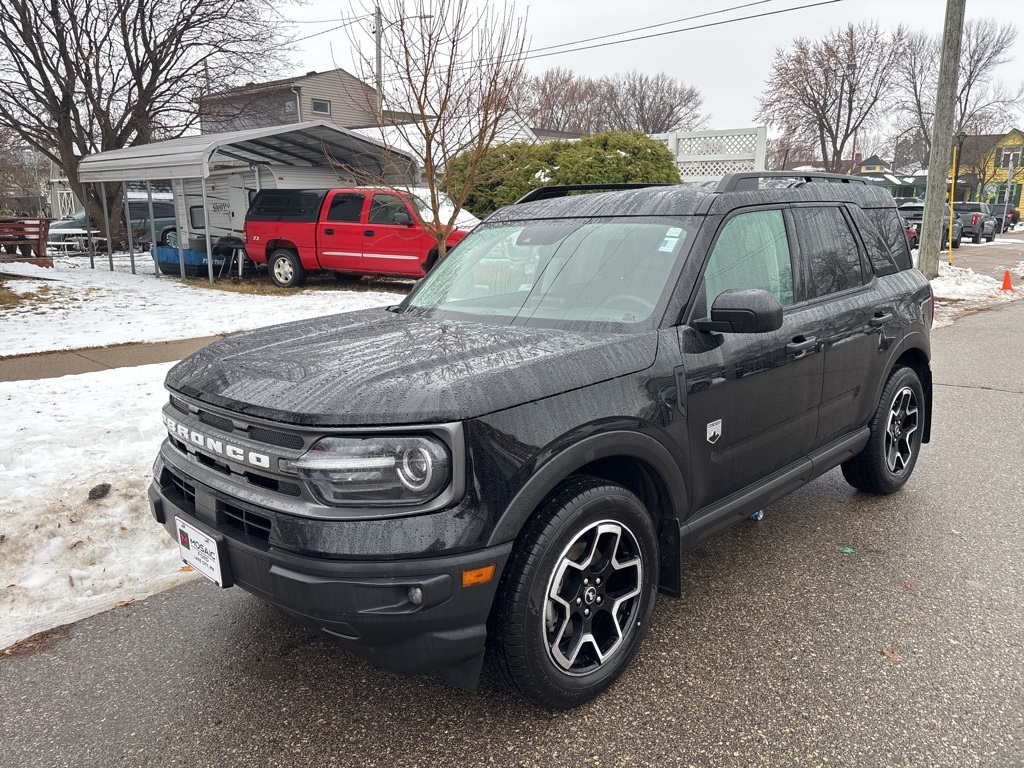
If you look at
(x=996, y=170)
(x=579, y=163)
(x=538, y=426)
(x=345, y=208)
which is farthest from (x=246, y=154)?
(x=996, y=170)

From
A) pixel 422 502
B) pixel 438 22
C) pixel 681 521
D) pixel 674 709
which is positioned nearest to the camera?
pixel 422 502

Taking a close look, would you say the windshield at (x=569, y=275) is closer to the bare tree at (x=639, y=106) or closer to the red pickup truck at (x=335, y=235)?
the red pickup truck at (x=335, y=235)

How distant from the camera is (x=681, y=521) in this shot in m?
2.90

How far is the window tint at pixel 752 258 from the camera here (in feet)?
10.2

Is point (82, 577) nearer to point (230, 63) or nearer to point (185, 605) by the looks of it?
point (185, 605)

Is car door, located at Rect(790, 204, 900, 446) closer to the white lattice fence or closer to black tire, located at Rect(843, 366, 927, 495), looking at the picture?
black tire, located at Rect(843, 366, 927, 495)

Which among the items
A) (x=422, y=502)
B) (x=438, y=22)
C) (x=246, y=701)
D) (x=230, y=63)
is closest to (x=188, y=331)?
(x=438, y=22)

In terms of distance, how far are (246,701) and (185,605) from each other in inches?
35.7

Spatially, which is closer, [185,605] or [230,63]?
[185,605]

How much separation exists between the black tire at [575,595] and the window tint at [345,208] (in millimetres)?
12525

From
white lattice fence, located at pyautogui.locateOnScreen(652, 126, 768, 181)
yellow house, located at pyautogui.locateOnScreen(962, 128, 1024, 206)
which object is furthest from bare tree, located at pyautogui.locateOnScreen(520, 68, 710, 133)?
white lattice fence, located at pyautogui.locateOnScreen(652, 126, 768, 181)

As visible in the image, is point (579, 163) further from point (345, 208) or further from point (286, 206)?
point (286, 206)

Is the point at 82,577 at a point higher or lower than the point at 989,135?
lower

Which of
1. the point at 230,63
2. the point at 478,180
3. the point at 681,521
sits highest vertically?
the point at 230,63
